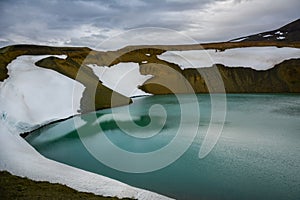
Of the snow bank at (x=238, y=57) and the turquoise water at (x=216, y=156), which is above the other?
the snow bank at (x=238, y=57)

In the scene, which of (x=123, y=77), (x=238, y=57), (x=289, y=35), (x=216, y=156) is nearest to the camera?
(x=216, y=156)

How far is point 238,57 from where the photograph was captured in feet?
179

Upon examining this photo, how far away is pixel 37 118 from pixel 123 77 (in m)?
27.0

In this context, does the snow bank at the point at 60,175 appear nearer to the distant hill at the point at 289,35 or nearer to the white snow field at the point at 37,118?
the white snow field at the point at 37,118

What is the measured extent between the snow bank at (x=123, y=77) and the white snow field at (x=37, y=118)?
935 centimetres

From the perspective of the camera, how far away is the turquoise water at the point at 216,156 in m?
Answer: 10.0

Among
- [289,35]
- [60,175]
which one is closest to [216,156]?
[60,175]

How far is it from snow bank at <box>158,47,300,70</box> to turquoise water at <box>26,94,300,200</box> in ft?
96.6

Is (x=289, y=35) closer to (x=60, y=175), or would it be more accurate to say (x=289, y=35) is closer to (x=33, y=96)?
(x=33, y=96)

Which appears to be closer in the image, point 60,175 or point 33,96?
point 60,175

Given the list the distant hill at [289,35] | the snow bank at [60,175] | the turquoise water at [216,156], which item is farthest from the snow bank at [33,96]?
the distant hill at [289,35]

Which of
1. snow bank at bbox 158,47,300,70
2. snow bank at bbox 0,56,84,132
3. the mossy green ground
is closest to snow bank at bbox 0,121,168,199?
the mossy green ground

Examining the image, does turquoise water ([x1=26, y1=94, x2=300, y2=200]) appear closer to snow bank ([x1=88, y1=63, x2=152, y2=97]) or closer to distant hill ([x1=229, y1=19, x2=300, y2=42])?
snow bank ([x1=88, y1=63, x2=152, y2=97])

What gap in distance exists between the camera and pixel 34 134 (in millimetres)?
20562
